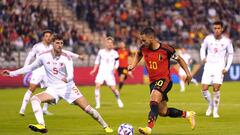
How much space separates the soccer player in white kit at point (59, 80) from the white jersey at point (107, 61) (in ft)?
29.4

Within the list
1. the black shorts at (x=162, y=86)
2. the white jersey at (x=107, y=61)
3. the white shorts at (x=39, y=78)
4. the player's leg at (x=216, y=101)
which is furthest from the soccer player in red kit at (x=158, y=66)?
the white jersey at (x=107, y=61)

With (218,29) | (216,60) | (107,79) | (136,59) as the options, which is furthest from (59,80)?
(107,79)

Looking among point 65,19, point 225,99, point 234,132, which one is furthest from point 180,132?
point 65,19

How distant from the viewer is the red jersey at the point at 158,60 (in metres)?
14.6

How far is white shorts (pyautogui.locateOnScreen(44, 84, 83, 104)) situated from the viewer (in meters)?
15.3

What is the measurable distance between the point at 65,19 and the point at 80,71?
231 inches

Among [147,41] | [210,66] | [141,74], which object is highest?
[147,41]

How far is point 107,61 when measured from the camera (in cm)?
2472

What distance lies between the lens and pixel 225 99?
88.4 feet

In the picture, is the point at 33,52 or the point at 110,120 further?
the point at 33,52

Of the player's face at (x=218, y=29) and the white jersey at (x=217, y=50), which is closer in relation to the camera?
the player's face at (x=218, y=29)

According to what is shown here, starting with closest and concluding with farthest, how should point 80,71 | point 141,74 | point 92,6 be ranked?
point 80,71, point 141,74, point 92,6

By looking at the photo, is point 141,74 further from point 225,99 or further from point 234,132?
point 234,132

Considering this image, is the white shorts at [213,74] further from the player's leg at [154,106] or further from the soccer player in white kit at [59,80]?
the player's leg at [154,106]
